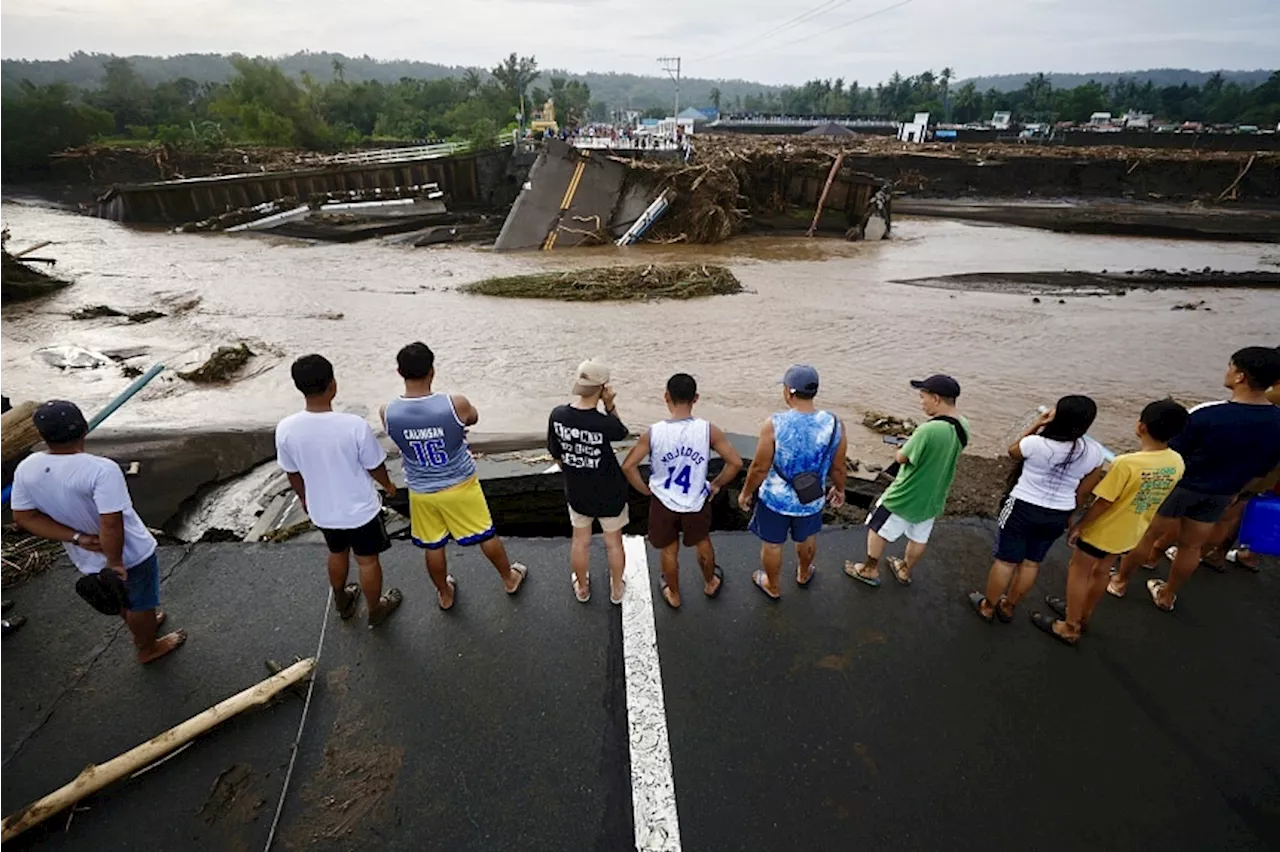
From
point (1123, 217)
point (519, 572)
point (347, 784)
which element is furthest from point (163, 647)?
point (1123, 217)

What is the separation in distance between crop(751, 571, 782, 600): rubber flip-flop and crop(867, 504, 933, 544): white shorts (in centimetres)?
75

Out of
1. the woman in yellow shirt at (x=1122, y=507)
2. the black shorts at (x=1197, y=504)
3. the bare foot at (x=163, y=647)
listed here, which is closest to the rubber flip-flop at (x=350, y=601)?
the bare foot at (x=163, y=647)

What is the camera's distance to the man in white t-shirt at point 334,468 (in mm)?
2912

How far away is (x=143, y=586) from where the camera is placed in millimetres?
3004

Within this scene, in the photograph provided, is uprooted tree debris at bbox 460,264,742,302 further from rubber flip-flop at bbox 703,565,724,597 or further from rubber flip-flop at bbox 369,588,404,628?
rubber flip-flop at bbox 369,588,404,628

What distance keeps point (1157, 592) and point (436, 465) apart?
4.40 m

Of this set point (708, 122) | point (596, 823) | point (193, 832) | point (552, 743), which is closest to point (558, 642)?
point (552, 743)

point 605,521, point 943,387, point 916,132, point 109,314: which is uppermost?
A: point 916,132

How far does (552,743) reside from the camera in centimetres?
276

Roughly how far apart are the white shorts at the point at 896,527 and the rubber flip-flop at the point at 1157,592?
1491 millimetres

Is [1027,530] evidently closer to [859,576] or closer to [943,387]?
[943,387]

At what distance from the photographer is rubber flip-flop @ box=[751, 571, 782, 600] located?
3.66 m

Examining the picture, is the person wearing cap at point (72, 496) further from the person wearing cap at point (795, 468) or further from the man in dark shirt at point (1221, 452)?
the man in dark shirt at point (1221, 452)

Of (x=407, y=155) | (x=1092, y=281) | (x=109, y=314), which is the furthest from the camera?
(x=407, y=155)
